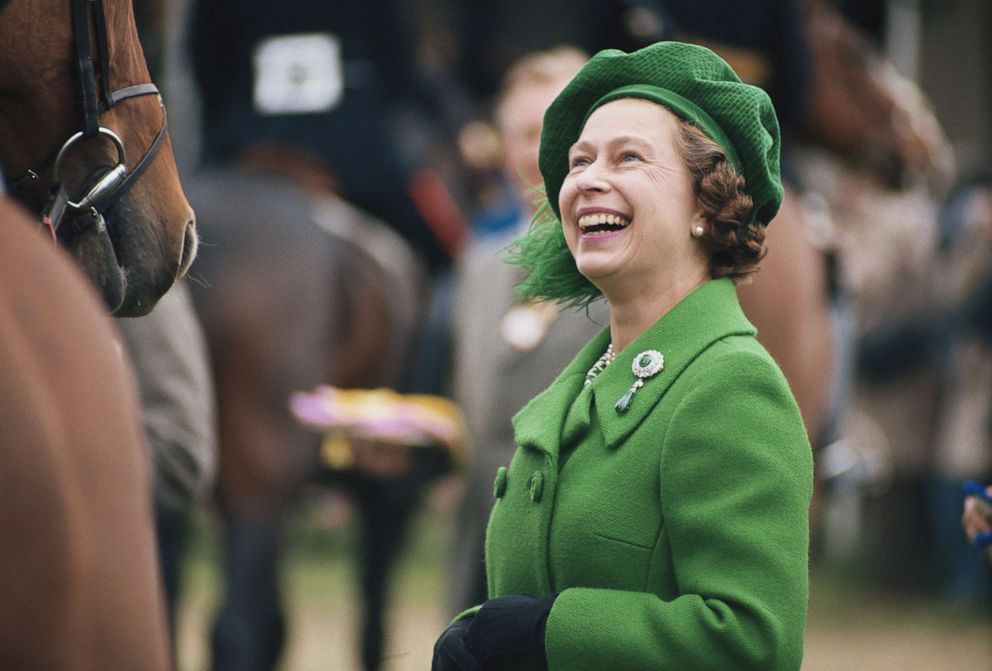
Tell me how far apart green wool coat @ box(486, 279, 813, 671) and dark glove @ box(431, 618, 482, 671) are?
102mm

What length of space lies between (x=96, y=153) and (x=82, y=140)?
0.09 ft

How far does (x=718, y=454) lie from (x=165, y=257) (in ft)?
3.11

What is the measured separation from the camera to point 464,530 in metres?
4.39

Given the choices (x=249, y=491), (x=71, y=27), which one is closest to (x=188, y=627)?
(x=249, y=491)

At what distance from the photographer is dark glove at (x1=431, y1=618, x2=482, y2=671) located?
1994 mm

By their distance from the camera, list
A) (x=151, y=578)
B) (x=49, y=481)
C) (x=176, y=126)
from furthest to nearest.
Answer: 1. (x=176, y=126)
2. (x=151, y=578)
3. (x=49, y=481)

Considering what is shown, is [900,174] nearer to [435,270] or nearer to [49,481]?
[435,270]

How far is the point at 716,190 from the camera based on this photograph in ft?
6.81

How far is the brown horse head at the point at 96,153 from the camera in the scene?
90.1 inches

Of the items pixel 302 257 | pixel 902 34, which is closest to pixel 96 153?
pixel 302 257

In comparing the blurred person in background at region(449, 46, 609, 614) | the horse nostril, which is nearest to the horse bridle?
the horse nostril

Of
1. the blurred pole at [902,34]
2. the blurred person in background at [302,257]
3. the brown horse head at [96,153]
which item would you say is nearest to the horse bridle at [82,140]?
the brown horse head at [96,153]

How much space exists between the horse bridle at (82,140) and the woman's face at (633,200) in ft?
2.29

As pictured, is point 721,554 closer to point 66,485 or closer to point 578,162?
point 578,162
